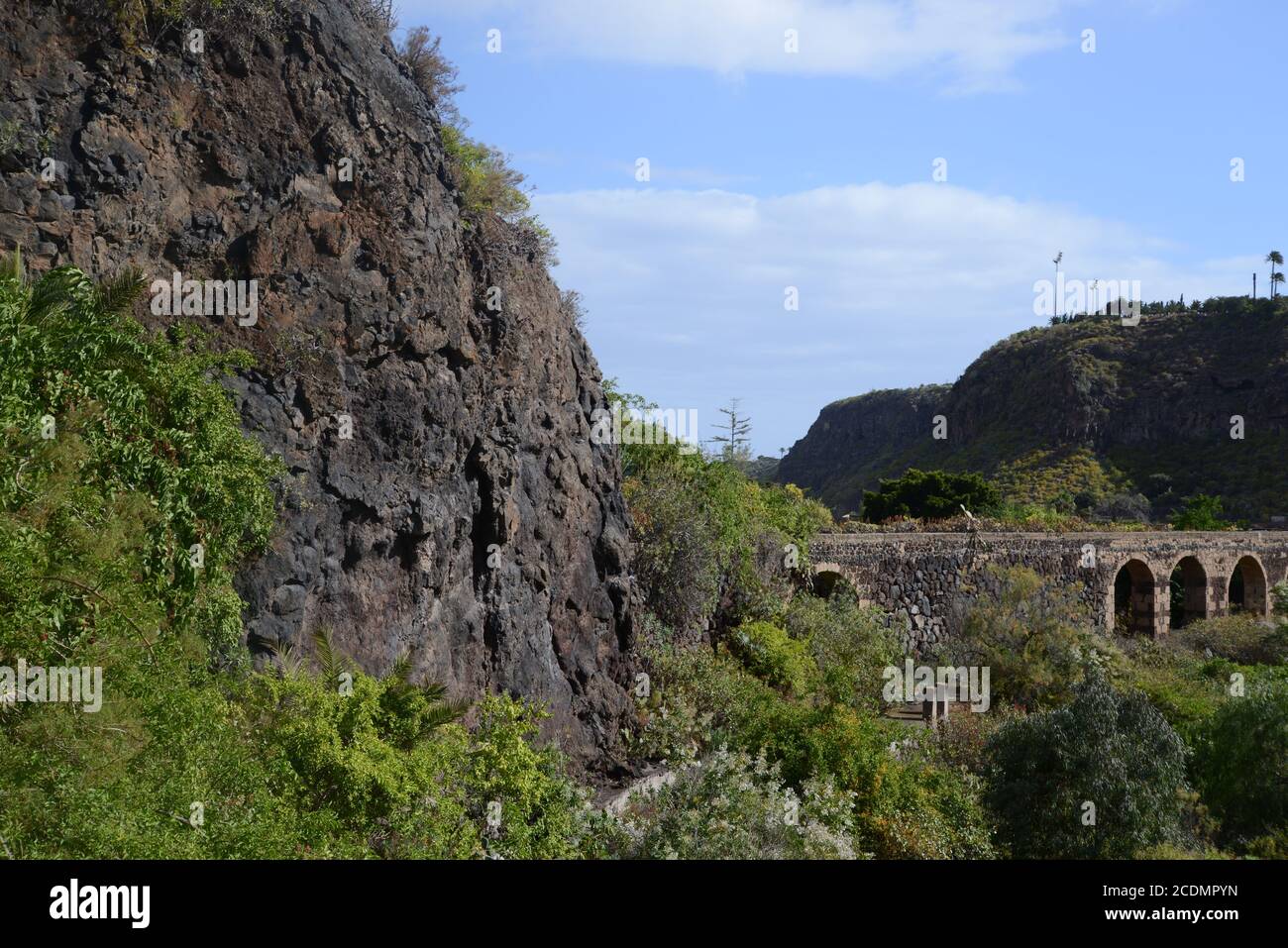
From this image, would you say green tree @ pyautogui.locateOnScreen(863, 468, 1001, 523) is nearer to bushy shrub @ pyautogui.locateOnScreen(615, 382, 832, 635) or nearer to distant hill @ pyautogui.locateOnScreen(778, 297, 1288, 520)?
distant hill @ pyautogui.locateOnScreen(778, 297, 1288, 520)

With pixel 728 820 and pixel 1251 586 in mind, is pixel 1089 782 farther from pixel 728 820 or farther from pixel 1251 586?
pixel 1251 586

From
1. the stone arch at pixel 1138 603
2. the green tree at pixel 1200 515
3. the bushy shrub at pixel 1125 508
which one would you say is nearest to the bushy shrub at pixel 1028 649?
the stone arch at pixel 1138 603

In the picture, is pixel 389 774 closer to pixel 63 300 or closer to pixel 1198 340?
pixel 63 300

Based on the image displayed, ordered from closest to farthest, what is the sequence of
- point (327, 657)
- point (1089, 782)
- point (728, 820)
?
point (327, 657) < point (728, 820) < point (1089, 782)

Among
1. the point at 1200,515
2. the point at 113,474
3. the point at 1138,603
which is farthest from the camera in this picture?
the point at 1200,515

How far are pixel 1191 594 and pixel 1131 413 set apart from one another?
2920 centimetres

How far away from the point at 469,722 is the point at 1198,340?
218 ft

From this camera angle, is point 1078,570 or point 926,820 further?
point 1078,570

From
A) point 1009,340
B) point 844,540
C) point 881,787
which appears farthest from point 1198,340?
point 881,787

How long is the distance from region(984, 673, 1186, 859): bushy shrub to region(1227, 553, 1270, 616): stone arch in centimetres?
2607

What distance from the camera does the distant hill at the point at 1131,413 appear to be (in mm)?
57500

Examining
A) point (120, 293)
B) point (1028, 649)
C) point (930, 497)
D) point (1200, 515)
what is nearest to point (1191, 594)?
point (1200, 515)

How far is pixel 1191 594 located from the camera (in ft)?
122

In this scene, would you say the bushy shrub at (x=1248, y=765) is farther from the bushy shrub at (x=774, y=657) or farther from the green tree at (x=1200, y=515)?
the green tree at (x=1200, y=515)
